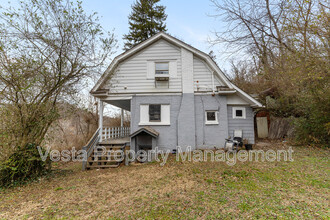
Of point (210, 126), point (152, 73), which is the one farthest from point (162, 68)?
point (210, 126)

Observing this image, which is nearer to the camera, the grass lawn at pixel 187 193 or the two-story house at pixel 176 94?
the grass lawn at pixel 187 193

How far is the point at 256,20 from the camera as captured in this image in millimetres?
11492

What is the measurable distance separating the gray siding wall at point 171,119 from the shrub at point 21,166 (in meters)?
4.60

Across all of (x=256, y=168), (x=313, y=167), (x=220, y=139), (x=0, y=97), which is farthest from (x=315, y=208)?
(x=0, y=97)

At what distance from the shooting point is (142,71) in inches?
382

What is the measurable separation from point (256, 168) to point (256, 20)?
36.0 ft

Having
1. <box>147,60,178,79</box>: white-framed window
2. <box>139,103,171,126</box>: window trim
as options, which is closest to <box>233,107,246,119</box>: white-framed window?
<box>139,103,171,126</box>: window trim

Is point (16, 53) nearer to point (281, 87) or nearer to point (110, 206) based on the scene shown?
point (110, 206)

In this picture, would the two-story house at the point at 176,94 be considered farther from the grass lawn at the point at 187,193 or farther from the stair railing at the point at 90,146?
the grass lawn at the point at 187,193

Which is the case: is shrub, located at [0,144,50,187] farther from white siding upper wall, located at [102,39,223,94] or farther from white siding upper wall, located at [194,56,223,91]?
white siding upper wall, located at [194,56,223,91]

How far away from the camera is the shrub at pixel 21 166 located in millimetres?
5738

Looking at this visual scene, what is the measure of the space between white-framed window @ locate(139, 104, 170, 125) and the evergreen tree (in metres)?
13.5

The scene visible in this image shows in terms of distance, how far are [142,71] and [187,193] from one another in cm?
745

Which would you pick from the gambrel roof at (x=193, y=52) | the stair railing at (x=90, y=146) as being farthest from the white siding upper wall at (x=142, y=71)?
the stair railing at (x=90, y=146)
